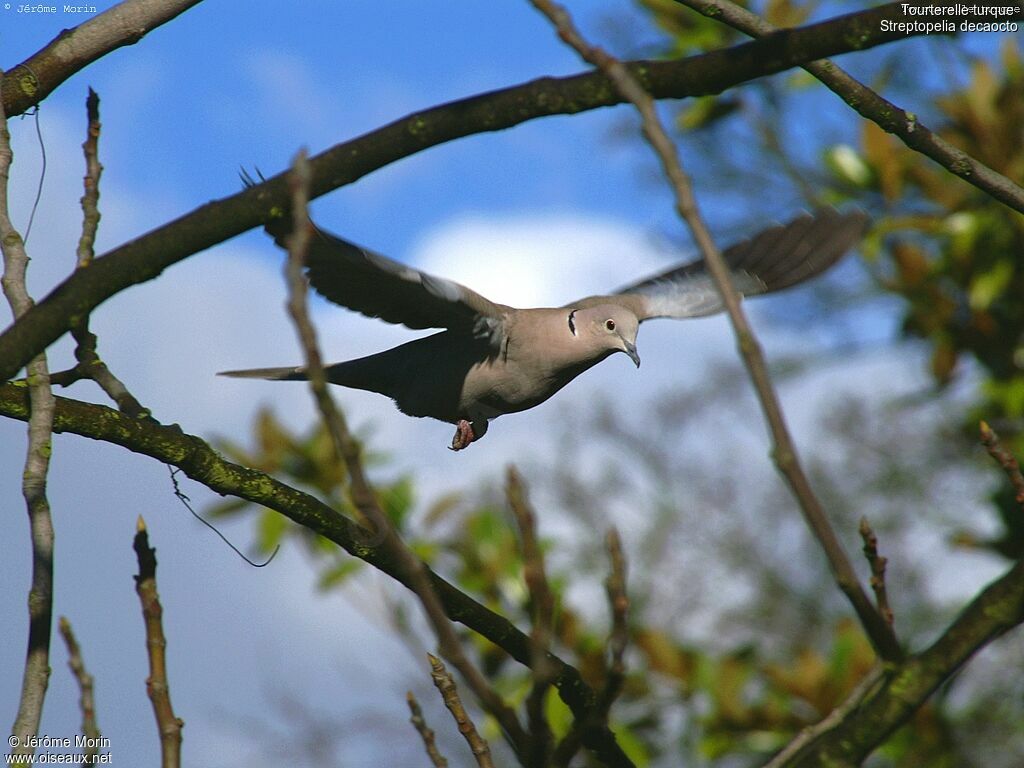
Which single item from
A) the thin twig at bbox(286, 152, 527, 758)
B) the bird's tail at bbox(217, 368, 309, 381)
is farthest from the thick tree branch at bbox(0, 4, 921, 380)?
the bird's tail at bbox(217, 368, 309, 381)

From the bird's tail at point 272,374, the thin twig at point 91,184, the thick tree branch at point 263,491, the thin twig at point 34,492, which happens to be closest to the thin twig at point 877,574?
the thick tree branch at point 263,491

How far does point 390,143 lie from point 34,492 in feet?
2.98

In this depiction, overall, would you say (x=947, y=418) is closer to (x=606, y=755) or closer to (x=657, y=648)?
(x=657, y=648)

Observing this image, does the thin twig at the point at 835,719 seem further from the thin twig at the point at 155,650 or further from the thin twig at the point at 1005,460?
the thin twig at the point at 155,650

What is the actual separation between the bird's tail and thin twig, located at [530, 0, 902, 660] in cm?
259

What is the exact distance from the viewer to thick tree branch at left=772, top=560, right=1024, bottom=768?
122 cm

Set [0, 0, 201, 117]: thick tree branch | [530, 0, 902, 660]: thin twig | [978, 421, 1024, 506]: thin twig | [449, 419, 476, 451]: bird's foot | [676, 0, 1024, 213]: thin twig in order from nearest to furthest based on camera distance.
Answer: [530, 0, 902, 660]: thin twig, [978, 421, 1024, 506]: thin twig, [676, 0, 1024, 213]: thin twig, [0, 0, 201, 117]: thick tree branch, [449, 419, 476, 451]: bird's foot

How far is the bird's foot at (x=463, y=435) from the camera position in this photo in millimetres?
3676

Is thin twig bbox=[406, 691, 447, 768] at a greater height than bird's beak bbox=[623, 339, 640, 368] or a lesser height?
lesser

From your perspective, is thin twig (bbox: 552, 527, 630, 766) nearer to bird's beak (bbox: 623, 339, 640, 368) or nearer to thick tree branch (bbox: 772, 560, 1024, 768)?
thick tree branch (bbox: 772, 560, 1024, 768)

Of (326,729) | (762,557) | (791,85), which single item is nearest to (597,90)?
(791,85)

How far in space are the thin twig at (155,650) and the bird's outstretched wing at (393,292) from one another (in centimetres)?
114

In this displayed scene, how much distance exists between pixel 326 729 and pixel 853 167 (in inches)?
365

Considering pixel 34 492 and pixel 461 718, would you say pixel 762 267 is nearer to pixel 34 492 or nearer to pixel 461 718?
pixel 461 718
